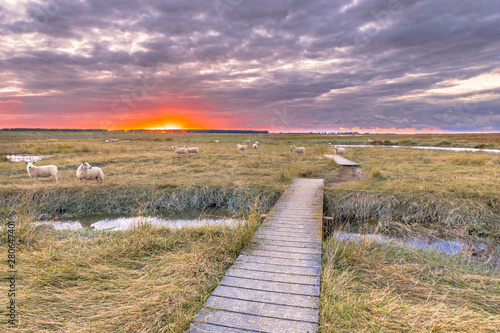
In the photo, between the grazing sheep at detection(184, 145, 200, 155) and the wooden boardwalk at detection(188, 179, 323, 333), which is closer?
the wooden boardwalk at detection(188, 179, 323, 333)

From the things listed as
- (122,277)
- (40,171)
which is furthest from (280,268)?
(40,171)

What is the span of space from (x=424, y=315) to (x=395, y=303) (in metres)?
0.35

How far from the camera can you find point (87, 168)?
1152cm

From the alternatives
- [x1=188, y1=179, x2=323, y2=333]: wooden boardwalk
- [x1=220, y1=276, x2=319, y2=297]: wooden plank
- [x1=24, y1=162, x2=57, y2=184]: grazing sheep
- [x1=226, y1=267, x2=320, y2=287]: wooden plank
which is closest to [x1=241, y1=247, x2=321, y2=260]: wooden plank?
[x1=188, y1=179, x2=323, y2=333]: wooden boardwalk

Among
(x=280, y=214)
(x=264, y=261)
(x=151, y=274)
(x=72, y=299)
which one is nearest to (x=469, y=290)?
(x=264, y=261)

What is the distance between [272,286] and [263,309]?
0.54 meters

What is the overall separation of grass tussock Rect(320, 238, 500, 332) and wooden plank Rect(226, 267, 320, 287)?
0.25m

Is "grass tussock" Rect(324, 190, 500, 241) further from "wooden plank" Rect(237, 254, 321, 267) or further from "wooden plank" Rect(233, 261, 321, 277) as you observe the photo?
"wooden plank" Rect(233, 261, 321, 277)

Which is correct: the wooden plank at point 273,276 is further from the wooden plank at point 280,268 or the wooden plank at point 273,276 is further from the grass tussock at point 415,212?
the grass tussock at point 415,212

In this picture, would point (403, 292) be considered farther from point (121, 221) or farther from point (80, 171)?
point (80, 171)

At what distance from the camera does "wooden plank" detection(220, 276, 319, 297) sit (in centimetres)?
366

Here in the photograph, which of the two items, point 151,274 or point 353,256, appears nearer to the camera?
point 151,274

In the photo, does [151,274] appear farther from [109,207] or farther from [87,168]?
[87,168]

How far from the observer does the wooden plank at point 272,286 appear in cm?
366
